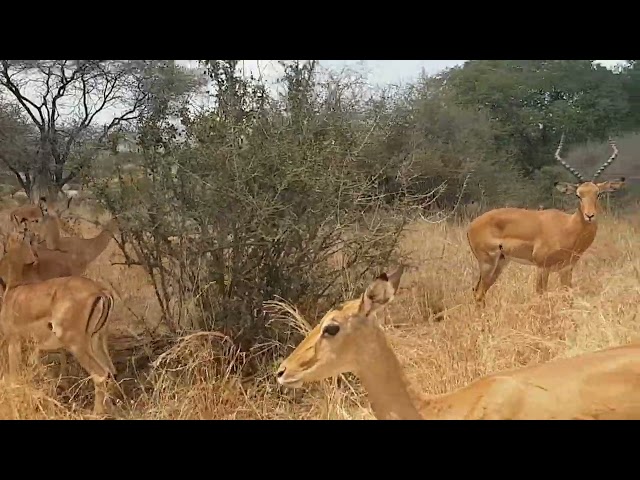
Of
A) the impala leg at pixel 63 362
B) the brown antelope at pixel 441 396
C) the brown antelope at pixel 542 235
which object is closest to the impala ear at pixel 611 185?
the brown antelope at pixel 542 235

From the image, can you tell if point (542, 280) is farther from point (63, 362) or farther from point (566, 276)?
point (63, 362)

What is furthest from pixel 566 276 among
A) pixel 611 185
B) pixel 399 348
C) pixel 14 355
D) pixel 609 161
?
pixel 14 355

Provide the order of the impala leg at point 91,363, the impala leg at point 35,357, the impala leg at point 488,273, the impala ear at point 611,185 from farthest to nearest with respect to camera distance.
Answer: the impala ear at point 611,185 < the impala leg at point 488,273 < the impala leg at point 35,357 < the impala leg at point 91,363

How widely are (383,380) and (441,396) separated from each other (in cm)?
20

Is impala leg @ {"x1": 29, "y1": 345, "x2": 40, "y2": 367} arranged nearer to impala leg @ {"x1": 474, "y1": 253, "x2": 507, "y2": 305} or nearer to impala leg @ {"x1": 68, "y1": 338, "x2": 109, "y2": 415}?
impala leg @ {"x1": 68, "y1": 338, "x2": 109, "y2": 415}

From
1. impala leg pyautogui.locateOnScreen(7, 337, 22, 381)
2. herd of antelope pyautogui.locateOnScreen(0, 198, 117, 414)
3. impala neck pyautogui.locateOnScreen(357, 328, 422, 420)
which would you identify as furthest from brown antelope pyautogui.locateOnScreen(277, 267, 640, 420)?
impala leg pyautogui.locateOnScreen(7, 337, 22, 381)

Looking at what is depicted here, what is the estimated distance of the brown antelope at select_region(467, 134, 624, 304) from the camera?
4531mm

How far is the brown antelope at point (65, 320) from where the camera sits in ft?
11.2

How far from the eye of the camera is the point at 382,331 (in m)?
2.24

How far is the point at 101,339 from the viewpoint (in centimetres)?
352

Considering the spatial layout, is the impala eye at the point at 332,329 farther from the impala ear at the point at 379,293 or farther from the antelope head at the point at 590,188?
the antelope head at the point at 590,188

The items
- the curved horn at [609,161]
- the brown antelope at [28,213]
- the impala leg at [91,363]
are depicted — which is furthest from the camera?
the brown antelope at [28,213]
